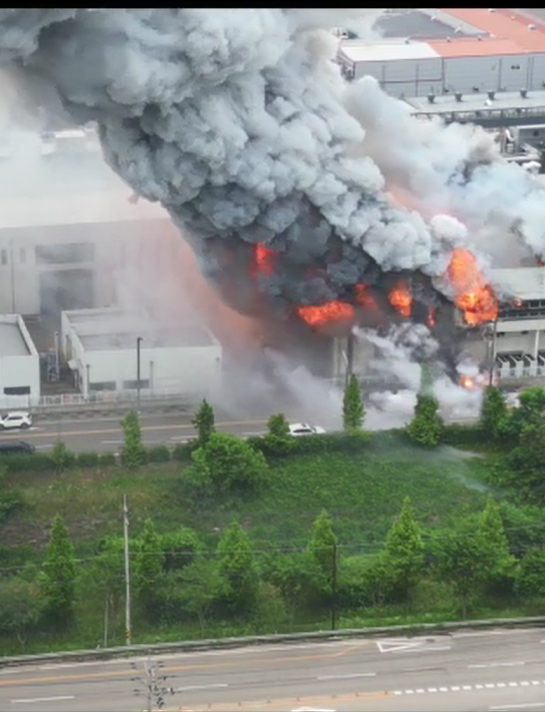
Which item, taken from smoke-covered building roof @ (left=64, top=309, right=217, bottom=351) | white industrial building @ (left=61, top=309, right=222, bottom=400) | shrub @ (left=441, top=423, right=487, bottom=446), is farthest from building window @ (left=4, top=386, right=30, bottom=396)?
shrub @ (left=441, top=423, right=487, bottom=446)

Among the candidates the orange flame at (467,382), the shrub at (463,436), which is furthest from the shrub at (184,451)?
the orange flame at (467,382)

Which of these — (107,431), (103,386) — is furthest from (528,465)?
→ (103,386)

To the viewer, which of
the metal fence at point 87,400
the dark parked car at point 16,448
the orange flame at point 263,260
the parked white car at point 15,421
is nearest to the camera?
the dark parked car at point 16,448

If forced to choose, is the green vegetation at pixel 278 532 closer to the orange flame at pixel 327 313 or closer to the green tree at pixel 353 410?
the green tree at pixel 353 410

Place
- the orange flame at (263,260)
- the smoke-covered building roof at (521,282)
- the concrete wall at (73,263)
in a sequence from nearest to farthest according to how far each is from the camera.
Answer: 1. the orange flame at (263,260)
2. the smoke-covered building roof at (521,282)
3. the concrete wall at (73,263)

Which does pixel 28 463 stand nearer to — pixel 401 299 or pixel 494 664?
pixel 401 299

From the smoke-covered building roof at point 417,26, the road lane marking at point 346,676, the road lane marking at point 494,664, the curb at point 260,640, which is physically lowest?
the road lane marking at point 346,676

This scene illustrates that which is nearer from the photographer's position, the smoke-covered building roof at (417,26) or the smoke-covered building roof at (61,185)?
the smoke-covered building roof at (61,185)
